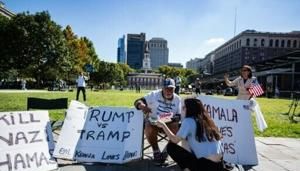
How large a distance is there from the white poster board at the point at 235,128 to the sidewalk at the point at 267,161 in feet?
1.07

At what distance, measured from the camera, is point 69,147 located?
677 centimetres

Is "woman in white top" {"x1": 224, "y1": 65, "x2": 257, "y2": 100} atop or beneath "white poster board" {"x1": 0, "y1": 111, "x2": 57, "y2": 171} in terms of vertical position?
atop

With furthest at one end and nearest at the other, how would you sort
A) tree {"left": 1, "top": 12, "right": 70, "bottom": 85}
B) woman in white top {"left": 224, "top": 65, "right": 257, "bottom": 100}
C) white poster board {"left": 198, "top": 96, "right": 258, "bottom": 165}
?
tree {"left": 1, "top": 12, "right": 70, "bottom": 85}
woman in white top {"left": 224, "top": 65, "right": 257, "bottom": 100}
white poster board {"left": 198, "top": 96, "right": 258, "bottom": 165}

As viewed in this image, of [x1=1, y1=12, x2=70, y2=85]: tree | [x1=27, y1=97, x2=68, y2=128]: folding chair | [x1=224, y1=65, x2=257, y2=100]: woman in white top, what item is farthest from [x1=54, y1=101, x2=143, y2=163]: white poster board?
[x1=1, y1=12, x2=70, y2=85]: tree

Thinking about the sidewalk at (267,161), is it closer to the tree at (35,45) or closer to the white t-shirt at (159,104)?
the white t-shirt at (159,104)

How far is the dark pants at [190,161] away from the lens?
5048 mm

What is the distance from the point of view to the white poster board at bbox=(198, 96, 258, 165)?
289 inches

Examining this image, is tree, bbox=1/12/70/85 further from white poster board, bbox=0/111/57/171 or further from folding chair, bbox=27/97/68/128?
white poster board, bbox=0/111/57/171

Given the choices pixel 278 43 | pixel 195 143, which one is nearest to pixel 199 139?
pixel 195 143

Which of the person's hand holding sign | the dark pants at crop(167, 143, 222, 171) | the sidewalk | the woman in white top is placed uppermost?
the woman in white top

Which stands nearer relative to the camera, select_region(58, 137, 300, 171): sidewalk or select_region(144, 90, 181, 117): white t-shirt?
select_region(58, 137, 300, 171): sidewalk

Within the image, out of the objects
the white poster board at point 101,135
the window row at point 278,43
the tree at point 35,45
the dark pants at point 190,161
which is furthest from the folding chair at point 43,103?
the window row at point 278,43

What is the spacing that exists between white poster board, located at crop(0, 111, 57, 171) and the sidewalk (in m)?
0.54

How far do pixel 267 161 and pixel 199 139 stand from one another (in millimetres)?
3271
